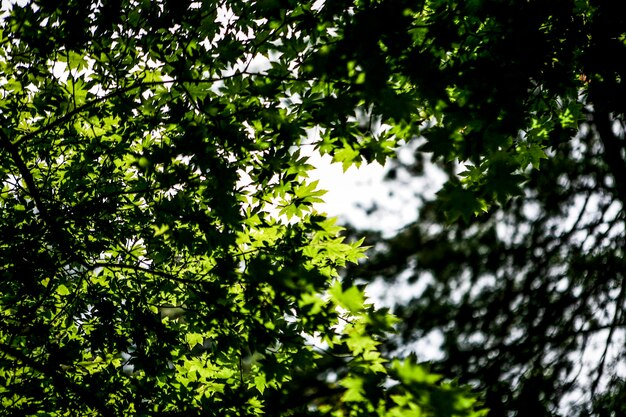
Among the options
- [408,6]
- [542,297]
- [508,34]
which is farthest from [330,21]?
[542,297]

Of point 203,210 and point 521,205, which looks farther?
point 521,205

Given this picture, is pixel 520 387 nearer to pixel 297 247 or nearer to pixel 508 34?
pixel 297 247

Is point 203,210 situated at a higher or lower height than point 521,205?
lower

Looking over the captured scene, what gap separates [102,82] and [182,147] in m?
1.38

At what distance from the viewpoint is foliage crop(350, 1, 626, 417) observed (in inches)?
78.0

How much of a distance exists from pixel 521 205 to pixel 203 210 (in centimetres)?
392

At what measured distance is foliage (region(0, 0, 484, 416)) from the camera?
216cm

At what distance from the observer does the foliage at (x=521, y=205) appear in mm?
1982

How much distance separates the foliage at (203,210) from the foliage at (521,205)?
21.7 inches

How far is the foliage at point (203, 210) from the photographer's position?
216 cm

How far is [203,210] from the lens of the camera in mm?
2617

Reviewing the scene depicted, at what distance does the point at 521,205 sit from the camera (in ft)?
15.9

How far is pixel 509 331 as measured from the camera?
426 centimetres

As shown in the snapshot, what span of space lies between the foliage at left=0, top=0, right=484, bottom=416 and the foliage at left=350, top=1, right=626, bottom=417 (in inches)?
21.7
